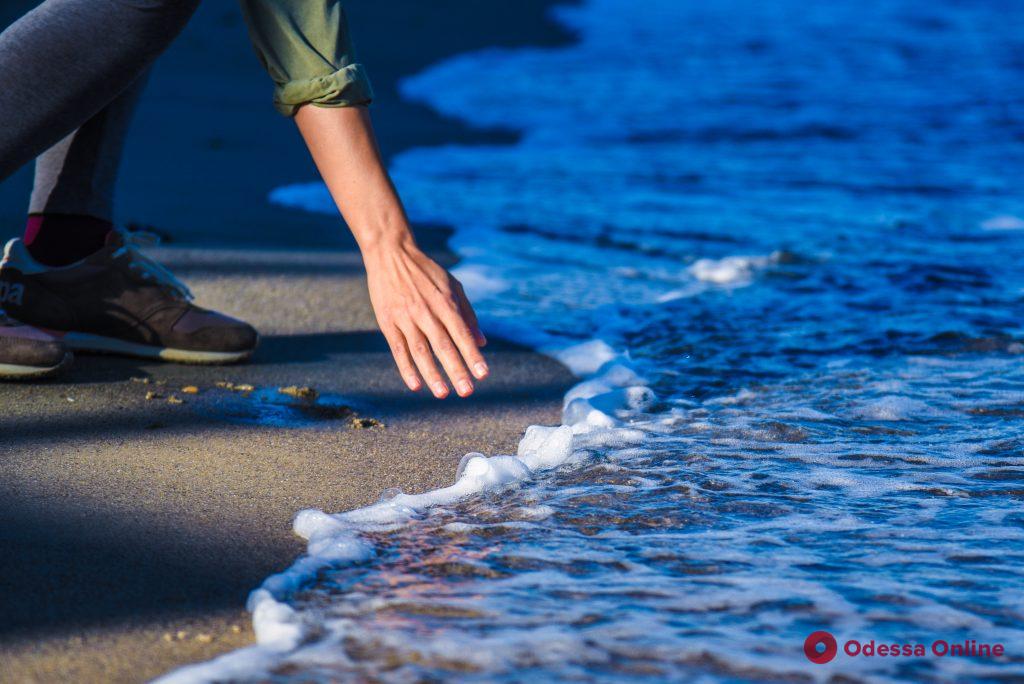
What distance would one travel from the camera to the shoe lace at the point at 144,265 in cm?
301

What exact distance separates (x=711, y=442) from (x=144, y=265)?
1.38 meters

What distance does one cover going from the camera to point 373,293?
195 centimetres

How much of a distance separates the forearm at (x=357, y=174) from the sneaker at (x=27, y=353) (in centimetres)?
108

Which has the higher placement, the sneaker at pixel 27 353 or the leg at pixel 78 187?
the leg at pixel 78 187

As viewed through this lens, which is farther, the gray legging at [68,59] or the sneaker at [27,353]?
the sneaker at [27,353]

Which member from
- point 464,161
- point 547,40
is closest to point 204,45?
point 464,161

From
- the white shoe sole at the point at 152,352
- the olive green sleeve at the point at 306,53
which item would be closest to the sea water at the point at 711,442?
the olive green sleeve at the point at 306,53

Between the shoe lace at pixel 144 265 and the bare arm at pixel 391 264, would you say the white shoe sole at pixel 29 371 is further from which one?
the bare arm at pixel 391 264

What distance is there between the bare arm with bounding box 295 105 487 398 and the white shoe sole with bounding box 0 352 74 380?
1102 millimetres

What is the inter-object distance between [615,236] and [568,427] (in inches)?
85.4

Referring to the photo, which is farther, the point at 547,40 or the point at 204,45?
the point at 547,40

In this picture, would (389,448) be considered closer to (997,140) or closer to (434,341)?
(434,341)

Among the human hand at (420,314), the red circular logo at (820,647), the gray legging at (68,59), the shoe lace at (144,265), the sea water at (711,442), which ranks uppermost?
the gray legging at (68,59)

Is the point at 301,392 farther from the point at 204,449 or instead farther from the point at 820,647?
the point at 820,647
